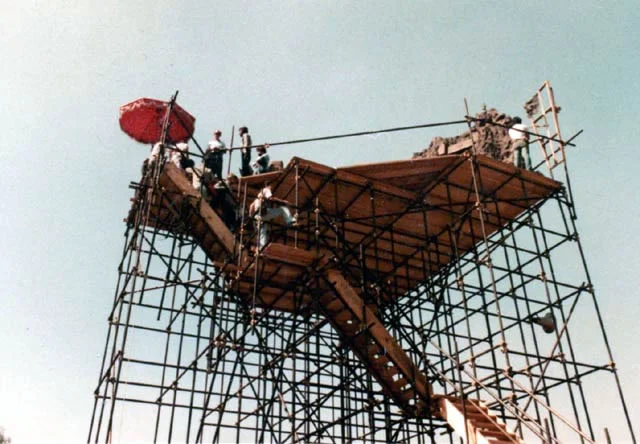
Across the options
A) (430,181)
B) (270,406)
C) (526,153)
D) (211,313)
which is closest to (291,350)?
(270,406)

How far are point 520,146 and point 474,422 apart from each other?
7246mm

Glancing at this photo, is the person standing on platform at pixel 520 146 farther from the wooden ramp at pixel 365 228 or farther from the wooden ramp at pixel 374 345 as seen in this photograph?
the wooden ramp at pixel 374 345

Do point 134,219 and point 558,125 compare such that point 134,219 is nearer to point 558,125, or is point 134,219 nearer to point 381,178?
point 381,178

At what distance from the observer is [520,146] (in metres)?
17.4

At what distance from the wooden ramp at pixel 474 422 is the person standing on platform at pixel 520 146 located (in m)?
6.23

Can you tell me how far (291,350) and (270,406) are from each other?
199 cm

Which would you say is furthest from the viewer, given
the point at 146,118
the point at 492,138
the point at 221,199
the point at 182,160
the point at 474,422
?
the point at 492,138

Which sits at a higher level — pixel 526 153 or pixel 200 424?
pixel 526 153

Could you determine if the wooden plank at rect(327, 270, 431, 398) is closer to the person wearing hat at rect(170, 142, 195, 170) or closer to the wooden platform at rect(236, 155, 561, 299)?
the wooden platform at rect(236, 155, 561, 299)

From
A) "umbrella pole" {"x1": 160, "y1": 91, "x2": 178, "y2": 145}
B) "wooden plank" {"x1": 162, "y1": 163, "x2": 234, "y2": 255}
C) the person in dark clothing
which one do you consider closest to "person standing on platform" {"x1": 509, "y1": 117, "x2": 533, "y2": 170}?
the person in dark clothing

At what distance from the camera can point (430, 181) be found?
17.1 m

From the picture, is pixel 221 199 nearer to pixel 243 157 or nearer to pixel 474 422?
pixel 243 157

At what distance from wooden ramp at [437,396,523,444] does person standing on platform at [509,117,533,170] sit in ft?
20.4

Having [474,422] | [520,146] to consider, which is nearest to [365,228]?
[520,146]
